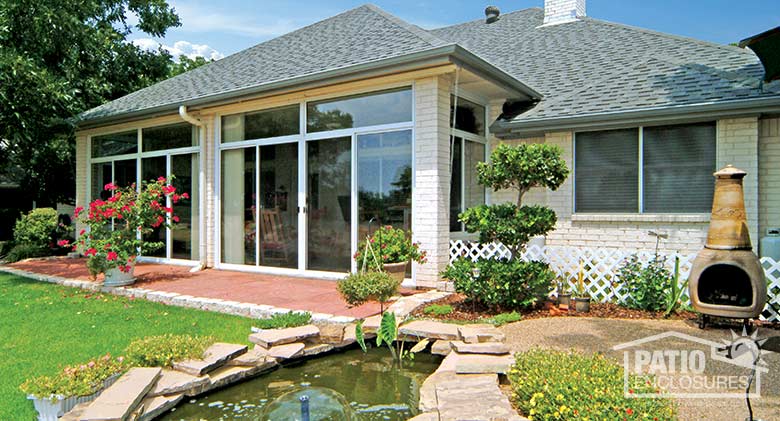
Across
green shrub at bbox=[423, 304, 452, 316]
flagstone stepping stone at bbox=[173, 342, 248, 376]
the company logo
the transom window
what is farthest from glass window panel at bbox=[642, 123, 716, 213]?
flagstone stepping stone at bbox=[173, 342, 248, 376]

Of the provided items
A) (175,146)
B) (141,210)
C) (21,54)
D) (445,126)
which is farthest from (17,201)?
(445,126)

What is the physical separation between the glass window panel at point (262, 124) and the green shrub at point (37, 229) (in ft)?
23.8

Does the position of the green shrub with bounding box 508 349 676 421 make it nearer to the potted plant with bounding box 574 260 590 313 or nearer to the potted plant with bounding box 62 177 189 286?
the potted plant with bounding box 574 260 590 313

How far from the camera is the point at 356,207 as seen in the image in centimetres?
802

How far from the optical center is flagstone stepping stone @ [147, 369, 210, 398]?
3.53 metres

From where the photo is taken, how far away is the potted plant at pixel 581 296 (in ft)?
20.3

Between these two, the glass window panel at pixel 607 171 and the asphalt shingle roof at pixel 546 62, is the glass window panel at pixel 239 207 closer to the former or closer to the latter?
the asphalt shingle roof at pixel 546 62

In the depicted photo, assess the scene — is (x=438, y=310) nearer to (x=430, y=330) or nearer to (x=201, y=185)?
(x=430, y=330)

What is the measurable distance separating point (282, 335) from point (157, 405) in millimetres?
1362

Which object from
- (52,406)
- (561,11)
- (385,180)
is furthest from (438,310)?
(561,11)

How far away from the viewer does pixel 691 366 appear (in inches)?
156

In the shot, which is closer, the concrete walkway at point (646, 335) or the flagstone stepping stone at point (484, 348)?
the concrete walkway at point (646, 335)

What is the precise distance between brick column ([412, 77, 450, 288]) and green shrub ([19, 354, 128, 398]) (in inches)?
175

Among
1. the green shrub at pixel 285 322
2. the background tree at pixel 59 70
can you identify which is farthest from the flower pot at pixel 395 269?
the background tree at pixel 59 70
